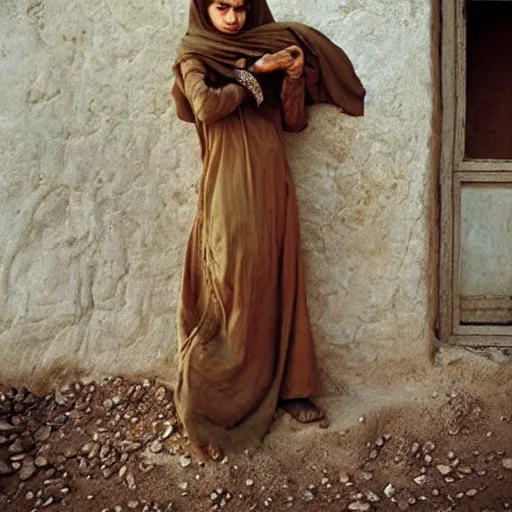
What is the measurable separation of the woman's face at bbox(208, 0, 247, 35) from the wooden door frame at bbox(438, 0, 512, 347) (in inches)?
33.6

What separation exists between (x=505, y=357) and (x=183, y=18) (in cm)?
177

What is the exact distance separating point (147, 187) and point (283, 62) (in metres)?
0.69

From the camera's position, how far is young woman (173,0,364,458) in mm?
2039

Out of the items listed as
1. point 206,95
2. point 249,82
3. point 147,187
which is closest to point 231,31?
point 249,82

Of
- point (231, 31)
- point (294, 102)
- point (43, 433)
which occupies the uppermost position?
point (231, 31)

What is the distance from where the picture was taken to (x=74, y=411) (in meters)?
2.24

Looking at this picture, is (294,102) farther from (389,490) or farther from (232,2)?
(389,490)

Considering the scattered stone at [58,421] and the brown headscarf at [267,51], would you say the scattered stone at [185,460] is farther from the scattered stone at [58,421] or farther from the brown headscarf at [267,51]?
the brown headscarf at [267,51]

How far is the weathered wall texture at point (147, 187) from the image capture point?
227 cm

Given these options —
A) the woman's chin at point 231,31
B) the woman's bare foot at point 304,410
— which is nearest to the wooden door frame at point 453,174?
the woman's bare foot at point 304,410

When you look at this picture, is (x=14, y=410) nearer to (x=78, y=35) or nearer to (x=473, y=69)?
(x=78, y=35)

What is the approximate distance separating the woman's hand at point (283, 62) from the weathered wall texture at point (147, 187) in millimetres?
260

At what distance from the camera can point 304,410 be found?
2160 mm

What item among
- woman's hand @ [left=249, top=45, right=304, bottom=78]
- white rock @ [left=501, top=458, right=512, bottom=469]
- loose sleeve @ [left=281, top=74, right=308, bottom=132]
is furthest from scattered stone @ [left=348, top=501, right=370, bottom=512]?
woman's hand @ [left=249, top=45, right=304, bottom=78]
